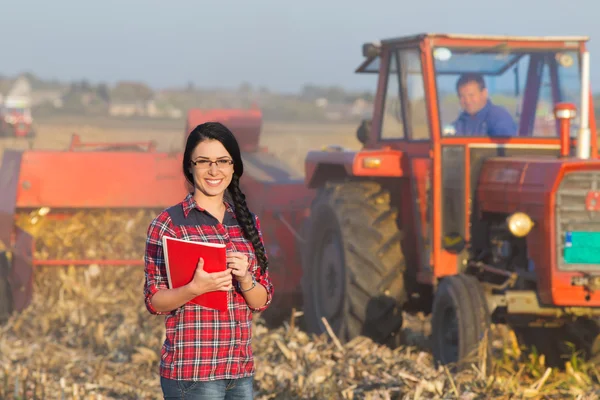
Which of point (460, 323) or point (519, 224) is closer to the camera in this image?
point (460, 323)

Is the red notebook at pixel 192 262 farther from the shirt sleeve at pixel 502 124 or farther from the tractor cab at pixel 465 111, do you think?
the shirt sleeve at pixel 502 124

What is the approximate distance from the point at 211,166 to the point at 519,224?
3034 millimetres

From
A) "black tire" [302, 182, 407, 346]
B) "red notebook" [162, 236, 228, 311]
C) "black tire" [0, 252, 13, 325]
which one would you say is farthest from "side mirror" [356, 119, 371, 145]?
"red notebook" [162, 236, 228, 311]

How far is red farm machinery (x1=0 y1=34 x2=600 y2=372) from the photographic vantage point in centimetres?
607

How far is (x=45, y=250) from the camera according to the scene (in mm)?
9484

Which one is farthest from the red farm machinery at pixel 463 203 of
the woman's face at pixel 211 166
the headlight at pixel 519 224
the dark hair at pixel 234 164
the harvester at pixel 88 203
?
the woman's face at pixel 211 166

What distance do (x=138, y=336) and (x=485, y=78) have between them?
294 cm

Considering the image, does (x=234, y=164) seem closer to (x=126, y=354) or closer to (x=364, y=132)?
(x=126, y=354)

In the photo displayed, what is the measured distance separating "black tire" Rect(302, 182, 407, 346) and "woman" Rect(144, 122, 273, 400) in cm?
348

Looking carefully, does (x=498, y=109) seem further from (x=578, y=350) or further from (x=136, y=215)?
(x=136, y=215)

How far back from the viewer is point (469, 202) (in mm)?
6652

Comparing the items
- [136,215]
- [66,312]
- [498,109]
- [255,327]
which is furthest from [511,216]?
[136,215]

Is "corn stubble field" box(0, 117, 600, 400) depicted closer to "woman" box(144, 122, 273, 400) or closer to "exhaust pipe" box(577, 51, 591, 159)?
"exhaust pipe" box(577, 51, 591, 159)

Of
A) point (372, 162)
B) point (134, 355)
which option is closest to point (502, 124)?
point (372, 162)
